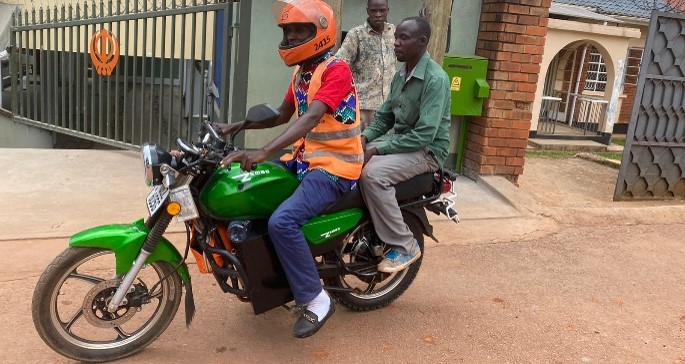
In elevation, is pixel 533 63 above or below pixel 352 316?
above

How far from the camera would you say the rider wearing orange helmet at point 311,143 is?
2906mm

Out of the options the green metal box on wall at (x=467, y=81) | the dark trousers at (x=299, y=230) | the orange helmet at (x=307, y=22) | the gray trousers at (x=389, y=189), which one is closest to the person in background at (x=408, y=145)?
the gray trousers at (x=389, y=189)

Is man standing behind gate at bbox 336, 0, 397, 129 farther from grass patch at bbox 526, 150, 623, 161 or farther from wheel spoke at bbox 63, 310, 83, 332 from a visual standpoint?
grass patch at bbox 526, 150, 623, 161

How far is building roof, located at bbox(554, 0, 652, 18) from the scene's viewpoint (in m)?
15.7

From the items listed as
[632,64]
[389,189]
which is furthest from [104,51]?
[632,64]

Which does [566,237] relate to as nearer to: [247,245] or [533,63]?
[533,63]

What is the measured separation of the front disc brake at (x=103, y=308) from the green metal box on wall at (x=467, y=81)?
4.40 meters

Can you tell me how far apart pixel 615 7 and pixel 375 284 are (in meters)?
15.1

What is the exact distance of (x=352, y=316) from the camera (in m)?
3.77

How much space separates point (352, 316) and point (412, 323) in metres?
0.37

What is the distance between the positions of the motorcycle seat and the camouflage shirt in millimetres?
1890

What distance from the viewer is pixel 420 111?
11.9ft

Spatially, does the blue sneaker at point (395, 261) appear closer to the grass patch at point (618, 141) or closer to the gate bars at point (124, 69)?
the gate bars at point (124, 69)

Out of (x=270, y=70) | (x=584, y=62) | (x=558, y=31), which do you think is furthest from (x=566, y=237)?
(x=584, y=62)
